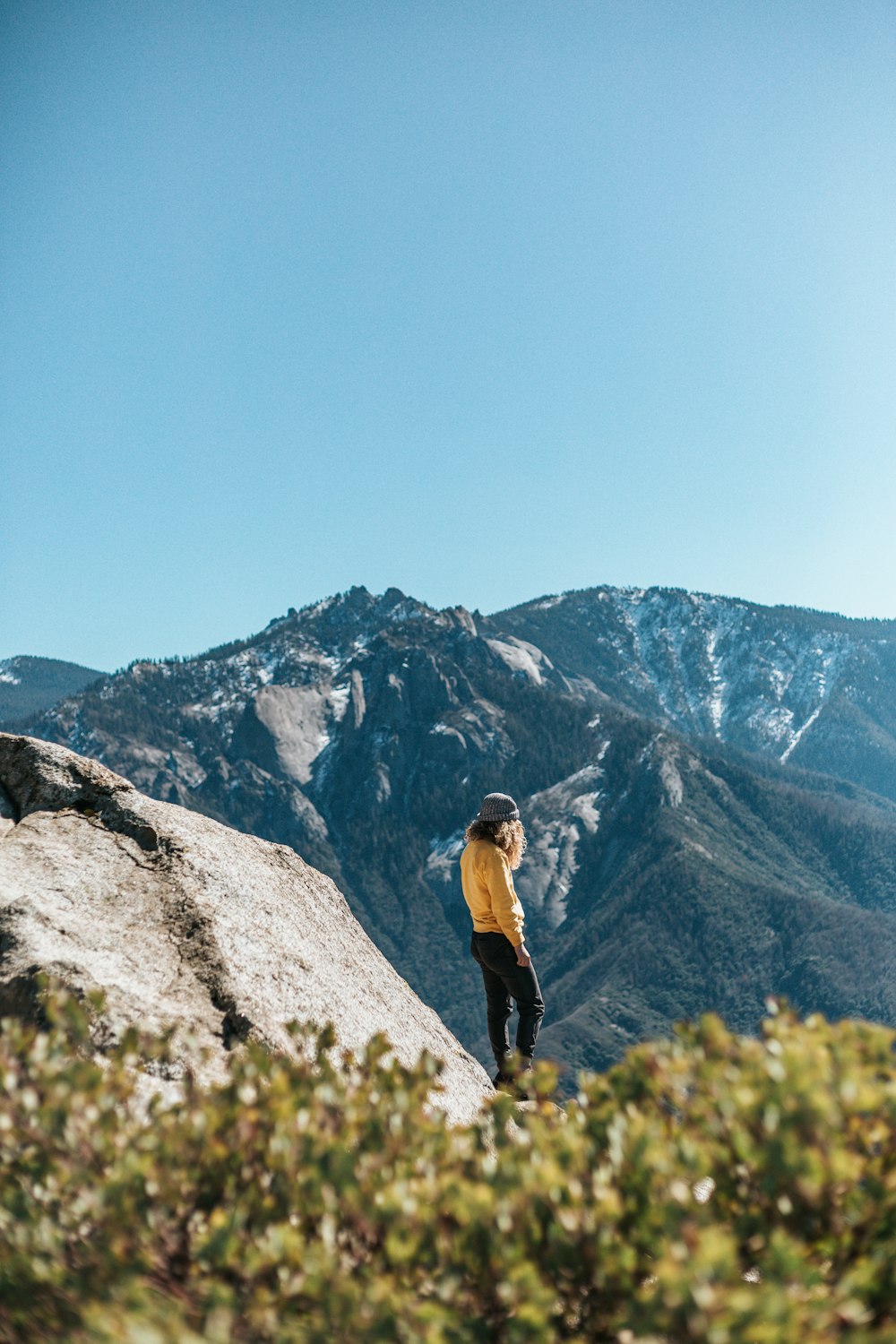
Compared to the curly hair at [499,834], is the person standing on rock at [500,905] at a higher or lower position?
lower

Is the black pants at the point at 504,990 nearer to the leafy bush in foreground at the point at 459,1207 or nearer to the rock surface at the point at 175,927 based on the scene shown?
the rock surface at the point at 175,927

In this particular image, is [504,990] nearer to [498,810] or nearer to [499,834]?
[499,834]

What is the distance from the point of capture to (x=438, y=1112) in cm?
616

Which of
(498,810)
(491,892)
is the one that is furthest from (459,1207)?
(498,810)

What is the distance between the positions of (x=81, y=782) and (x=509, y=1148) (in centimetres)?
926

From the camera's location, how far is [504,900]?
500 inches

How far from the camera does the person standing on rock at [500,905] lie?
12805mm

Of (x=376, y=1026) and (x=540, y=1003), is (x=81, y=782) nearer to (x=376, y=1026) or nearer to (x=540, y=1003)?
(x=376, y=1026)

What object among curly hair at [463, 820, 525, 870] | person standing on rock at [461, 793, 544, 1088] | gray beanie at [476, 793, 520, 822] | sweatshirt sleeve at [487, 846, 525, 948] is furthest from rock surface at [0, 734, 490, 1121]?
gray beanie at [476, 793, 520, 822]

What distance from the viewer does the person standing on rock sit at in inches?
504

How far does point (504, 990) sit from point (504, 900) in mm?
2245

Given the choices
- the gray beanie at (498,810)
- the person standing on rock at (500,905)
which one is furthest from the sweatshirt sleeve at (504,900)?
the gray beanie at (498,810)

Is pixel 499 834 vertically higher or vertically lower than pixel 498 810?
lower

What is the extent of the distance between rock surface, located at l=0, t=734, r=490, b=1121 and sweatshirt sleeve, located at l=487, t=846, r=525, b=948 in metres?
1.88
